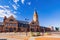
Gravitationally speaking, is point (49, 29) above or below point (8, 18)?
below

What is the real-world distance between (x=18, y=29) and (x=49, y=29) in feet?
27.0

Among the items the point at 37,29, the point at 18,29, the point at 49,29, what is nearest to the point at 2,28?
the point at 18,29

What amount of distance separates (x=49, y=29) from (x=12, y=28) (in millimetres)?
9570

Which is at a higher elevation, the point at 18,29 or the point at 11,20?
the point at 11,20

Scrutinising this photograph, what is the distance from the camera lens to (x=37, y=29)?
1206 inches

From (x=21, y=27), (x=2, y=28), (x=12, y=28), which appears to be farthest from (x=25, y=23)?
(x=2, y=28)

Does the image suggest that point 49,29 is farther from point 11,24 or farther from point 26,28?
point 11,24

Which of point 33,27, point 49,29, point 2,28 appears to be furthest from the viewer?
point 49,29

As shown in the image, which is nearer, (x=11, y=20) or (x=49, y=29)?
(x=11, y=20)

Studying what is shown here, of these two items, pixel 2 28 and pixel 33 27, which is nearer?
pixel 2 28

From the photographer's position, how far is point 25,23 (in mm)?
30656

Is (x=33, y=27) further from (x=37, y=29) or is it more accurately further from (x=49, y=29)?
(x=49, y=29)

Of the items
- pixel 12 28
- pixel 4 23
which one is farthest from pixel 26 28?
pixel 4 23

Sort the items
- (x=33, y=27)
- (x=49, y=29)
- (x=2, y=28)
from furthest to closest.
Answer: (x=49, y=29)
(x=33, y=27)
(x=2, y=28)
